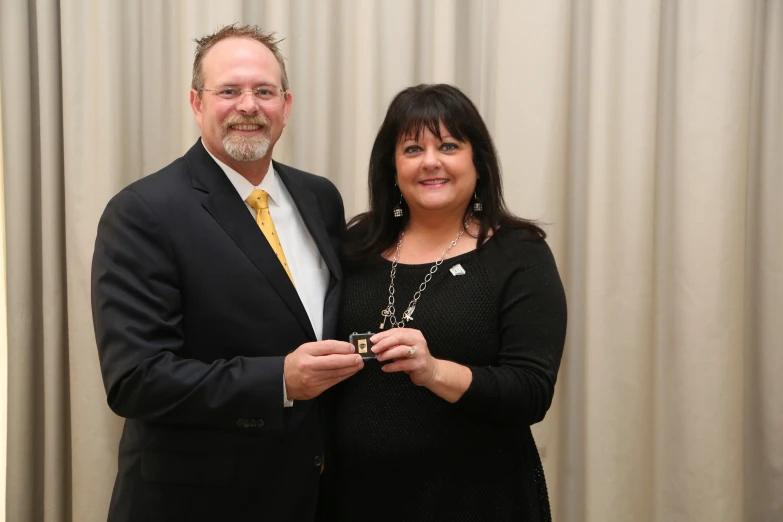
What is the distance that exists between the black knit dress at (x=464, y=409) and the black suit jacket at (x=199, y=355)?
134mm

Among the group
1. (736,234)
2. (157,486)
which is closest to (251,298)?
(157,486)

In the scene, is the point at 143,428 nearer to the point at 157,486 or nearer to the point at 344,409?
the point at 157,486

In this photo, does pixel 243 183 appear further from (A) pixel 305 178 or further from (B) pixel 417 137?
(B) pixel 417 137

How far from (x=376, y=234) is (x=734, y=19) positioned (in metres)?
1.50

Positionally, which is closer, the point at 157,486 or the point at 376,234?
the point at 157,486

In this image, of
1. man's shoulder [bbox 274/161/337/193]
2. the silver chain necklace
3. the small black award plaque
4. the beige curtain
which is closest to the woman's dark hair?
the silver chain necklace

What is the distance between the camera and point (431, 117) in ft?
6.43

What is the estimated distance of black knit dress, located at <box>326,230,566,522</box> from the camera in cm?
185

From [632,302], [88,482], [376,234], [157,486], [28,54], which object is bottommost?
[88,482]

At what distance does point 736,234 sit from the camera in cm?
263

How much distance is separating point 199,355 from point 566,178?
1.58 m

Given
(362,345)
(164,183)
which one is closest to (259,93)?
(164,183)

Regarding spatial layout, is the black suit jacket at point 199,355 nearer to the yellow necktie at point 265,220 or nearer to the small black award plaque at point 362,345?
the yellow necktie at point 265,220

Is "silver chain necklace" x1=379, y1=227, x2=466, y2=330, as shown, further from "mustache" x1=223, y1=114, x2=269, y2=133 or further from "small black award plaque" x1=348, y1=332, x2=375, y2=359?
"mustache" x1=223, y1=114, x2=269, y2=133
